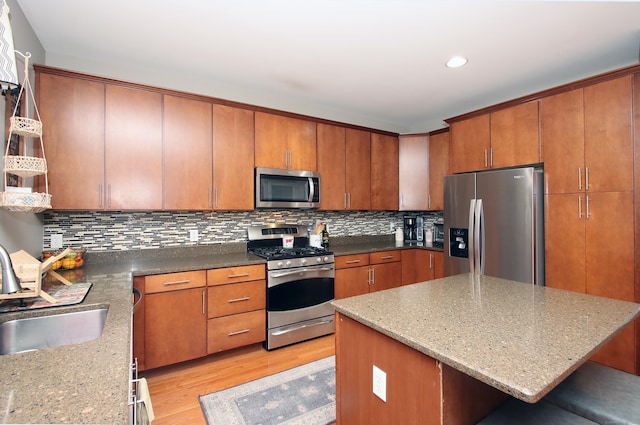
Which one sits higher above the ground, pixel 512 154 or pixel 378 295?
pixel 512 154

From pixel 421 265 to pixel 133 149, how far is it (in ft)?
10.5

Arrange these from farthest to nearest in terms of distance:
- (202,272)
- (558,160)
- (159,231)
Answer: (159,231) → (558,160) → (202,272)

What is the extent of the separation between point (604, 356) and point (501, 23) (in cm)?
256

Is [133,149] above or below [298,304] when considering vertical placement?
above

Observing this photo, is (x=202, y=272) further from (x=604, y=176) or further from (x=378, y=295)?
(x=604, y=176)

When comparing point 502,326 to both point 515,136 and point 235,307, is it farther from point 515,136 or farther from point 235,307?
point 515,136

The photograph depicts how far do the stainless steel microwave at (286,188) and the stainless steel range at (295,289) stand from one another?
42cm

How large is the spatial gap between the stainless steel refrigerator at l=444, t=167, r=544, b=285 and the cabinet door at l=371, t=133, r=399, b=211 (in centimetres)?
83

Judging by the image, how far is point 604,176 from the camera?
234cm

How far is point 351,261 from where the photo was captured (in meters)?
3.25

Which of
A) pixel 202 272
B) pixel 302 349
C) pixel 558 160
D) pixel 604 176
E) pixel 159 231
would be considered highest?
pixel 558 160

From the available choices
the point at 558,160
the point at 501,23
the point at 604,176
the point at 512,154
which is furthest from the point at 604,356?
the point at 501,23

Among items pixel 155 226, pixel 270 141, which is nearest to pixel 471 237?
pixel 270 141

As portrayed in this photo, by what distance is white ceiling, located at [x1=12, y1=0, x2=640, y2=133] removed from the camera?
6.11 feet
